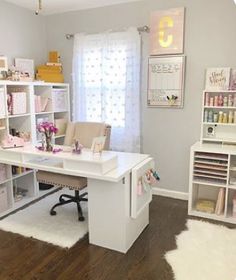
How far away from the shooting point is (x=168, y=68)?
3393 millimetres

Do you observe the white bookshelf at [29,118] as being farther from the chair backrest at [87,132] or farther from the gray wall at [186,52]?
the gray wall at [186,52]

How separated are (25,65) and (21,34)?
409 mm

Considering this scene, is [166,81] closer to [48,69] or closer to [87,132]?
[87,132]

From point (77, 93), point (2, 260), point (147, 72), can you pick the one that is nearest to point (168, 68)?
point (147, 72)

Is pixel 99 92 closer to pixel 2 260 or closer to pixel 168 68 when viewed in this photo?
pixel 168 68

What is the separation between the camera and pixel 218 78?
315 cm

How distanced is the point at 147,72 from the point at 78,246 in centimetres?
221

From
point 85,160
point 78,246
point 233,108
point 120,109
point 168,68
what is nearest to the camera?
point 85,160

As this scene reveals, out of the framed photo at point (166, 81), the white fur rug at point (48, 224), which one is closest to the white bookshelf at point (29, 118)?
the white fur rug at point (48, 224)

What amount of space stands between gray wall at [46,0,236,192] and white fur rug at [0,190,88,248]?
1.25 metres

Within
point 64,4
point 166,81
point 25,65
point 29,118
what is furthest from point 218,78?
point 25,65

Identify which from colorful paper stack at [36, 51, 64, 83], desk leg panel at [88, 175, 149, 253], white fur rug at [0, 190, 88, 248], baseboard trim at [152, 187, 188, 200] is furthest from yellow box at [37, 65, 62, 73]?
baseboard trim at [152, 187, 188, 200]

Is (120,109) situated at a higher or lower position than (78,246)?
higher

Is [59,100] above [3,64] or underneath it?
underneath
